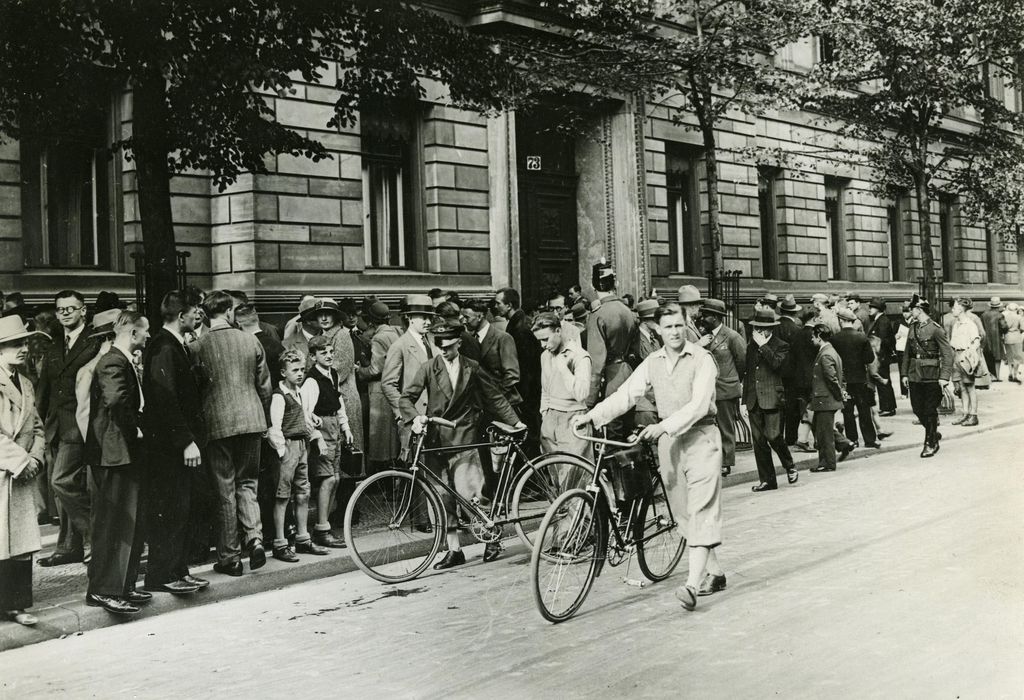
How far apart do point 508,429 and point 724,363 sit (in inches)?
199

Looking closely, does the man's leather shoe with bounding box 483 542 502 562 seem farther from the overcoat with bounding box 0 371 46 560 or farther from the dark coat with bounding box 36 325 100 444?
the dark coat with bounding box 36 325 100 444

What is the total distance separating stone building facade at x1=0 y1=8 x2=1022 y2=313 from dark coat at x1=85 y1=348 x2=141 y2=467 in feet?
18.3

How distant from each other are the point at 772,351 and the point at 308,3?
6.50 meters

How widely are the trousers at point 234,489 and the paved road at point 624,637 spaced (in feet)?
1.99

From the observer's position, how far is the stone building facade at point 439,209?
1371cm

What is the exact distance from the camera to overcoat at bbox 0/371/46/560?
6.56 meters

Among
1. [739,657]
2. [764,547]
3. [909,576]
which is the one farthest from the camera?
[764,547]

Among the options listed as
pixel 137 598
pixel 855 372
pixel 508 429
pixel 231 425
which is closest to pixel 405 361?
pixel 508 429

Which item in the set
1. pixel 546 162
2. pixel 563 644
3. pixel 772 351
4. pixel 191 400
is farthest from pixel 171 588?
pixel 546 162

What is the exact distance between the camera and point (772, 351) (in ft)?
39.5

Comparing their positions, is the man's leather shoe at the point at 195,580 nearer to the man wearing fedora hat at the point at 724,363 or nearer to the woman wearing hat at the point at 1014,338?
the man wearing fedora hat at the point at 724,363

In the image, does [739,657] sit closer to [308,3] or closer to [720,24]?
[308,3]

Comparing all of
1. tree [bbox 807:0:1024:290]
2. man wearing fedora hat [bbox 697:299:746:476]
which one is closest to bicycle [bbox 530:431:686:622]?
man wearing fedora hat [bbox 697:299:746:476]

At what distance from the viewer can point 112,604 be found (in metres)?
7.00
